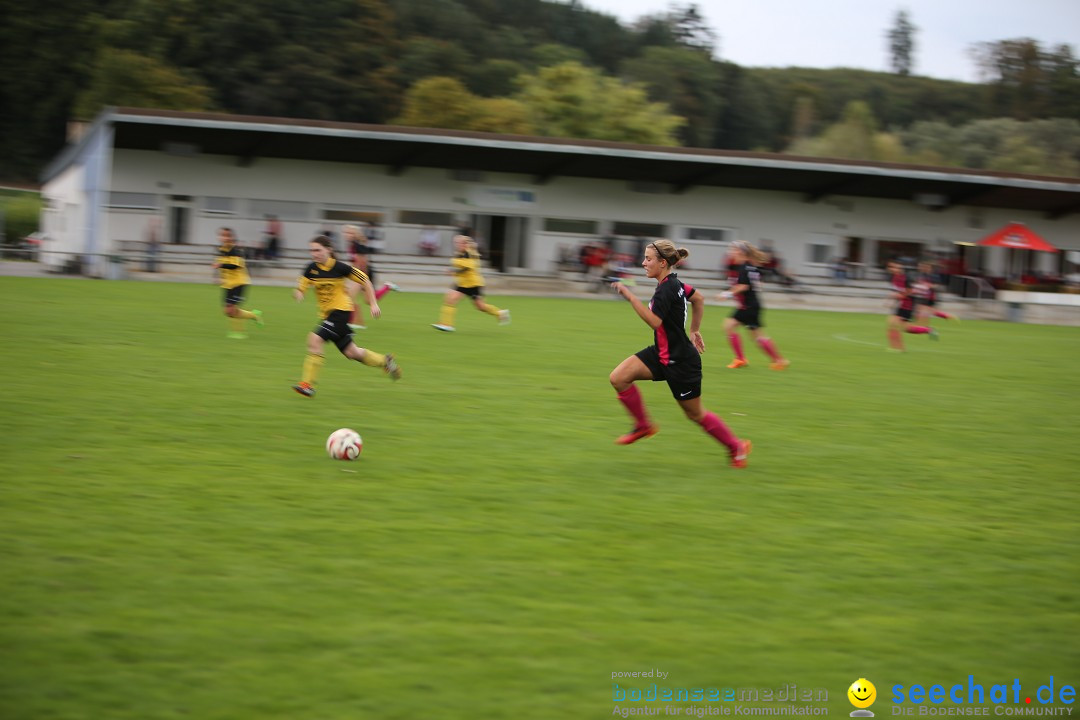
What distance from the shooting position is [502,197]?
1522 inches

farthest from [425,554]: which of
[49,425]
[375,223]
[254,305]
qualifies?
[375,223]

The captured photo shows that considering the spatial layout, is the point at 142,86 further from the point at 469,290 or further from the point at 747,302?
the point at 747,302

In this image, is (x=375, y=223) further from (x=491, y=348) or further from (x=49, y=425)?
(x=49, y=425)

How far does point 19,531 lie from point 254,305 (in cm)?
1765

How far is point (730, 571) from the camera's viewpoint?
5.45m

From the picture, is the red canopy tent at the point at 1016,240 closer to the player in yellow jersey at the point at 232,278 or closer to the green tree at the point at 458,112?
the green tree at the point at 458,112

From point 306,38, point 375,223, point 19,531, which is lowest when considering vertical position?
point 19,531

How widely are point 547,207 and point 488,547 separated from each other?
34.2m

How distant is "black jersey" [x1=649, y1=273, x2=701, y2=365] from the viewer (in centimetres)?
775

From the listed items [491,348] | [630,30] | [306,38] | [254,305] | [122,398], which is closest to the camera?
[122,398]

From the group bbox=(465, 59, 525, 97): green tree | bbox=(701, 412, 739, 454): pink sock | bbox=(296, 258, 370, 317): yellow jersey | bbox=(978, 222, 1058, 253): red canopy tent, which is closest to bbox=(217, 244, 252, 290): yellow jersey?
bbox=(296, 258, 370, 317): yellow jersey

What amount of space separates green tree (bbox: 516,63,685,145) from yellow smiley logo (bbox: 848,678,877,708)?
58.8 metres

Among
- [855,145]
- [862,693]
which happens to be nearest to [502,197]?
[862,693]

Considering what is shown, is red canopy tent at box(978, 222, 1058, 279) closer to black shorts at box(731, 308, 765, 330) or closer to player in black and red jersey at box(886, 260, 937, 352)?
player in black and red jersey at box(886, 260, 937, 352)
